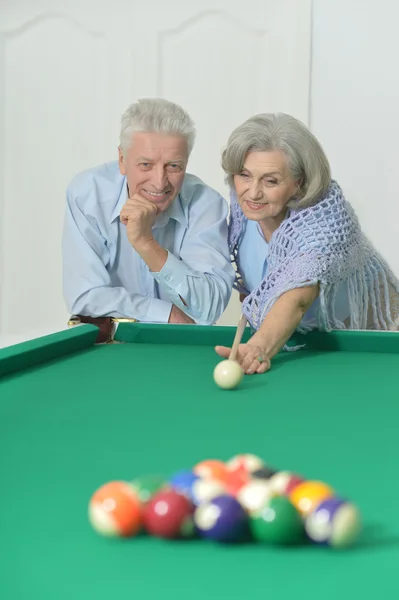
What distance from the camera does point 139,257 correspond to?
3.08 m

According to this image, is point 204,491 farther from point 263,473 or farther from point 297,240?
point 297,240

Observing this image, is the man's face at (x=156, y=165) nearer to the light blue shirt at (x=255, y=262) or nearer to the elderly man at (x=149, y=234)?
the elderly man at (x=149, y=234)

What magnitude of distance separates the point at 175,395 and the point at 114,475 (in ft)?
1.90

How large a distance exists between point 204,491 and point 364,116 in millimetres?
3688

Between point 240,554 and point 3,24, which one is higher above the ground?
point 3,24

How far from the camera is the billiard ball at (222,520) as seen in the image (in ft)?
2.54

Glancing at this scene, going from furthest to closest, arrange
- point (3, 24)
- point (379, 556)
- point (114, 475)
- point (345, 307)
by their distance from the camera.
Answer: point (3, 24), point (345, 307), point (114, 475), point (379, 556)

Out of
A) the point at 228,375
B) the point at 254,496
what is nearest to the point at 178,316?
the point at 228,375

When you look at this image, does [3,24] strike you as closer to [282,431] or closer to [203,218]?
[203,218]

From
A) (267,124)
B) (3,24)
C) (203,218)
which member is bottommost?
(203,218)

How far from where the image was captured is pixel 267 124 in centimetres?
252

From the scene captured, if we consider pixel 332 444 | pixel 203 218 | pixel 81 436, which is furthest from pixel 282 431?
pixel 203 218

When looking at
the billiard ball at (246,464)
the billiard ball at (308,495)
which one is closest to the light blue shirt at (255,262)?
the billiard ball at (246,464)

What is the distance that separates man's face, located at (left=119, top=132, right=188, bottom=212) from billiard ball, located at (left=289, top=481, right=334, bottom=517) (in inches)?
83.4
